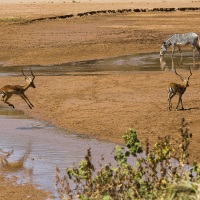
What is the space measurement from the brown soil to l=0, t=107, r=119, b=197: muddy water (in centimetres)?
62

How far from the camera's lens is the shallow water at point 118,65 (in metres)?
26.3

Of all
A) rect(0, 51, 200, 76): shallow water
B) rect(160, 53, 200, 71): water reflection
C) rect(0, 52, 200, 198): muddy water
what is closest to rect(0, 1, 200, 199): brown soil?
rect(0, 52, 200, 198): muddy water

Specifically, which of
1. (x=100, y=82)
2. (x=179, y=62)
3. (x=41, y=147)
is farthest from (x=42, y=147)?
(x=179, y=62)

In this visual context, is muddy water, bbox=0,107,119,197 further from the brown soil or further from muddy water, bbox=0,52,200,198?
the brown soil

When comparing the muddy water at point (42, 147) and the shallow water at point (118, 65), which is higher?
the shallow water at point (118, 65)

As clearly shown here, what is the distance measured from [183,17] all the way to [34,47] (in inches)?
678

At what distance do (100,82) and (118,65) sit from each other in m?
4.34

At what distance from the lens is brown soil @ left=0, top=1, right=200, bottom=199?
17281mm

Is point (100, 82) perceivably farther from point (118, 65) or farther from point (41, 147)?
point (41, 147)

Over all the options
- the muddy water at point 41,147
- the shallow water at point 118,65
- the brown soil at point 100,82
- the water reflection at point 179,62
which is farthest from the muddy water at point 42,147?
the water reflection at point 179,62

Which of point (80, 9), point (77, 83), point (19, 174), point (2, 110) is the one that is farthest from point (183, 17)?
point (19, 174)

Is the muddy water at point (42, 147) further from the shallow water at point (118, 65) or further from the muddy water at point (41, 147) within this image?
the shallow water at point (118, 65)

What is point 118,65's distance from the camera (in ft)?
90.5

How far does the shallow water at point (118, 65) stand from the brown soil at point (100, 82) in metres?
1.21
